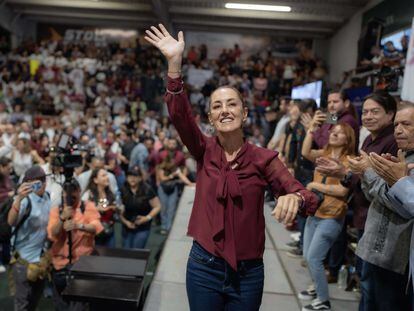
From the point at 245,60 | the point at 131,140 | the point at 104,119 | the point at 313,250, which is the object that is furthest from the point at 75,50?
the point at 313,250

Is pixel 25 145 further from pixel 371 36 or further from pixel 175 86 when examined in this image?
pixel 371 36

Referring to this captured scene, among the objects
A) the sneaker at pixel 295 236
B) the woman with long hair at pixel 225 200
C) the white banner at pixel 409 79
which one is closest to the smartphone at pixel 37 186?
the woman with long hair at pixel 225 200

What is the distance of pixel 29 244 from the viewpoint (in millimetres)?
3600

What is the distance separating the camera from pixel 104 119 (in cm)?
1291

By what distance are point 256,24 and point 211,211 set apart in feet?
45.1

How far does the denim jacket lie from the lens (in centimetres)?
228

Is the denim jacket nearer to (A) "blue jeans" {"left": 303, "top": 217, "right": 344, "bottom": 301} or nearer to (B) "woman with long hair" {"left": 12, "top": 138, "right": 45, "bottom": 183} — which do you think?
(A) "blue jeans" {"left": 303, "top": 217, "right": 344, "bottom": 301}

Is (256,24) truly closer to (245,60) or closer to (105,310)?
(245,60)

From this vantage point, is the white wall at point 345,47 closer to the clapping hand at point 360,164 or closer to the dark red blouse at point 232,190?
the clapping hand at point 360,164

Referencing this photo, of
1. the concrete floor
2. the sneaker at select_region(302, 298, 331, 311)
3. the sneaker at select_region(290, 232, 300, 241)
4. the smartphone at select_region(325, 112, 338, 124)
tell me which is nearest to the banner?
the concrete floor

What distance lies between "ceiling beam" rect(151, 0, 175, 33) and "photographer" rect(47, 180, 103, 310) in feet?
29.1

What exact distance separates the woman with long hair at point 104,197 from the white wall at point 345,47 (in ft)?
30.2

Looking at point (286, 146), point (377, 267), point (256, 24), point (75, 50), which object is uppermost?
point (256, 24)

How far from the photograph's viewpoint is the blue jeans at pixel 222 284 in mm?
1768
